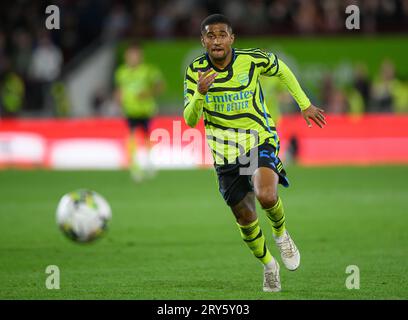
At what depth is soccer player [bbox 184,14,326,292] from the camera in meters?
7.93

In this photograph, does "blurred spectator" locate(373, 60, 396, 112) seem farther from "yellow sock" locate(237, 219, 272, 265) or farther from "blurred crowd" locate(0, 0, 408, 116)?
"yellow sock" locate(237, 219, 272, 265)

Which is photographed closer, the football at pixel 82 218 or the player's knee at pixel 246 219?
the player's knee at pixel 246 219

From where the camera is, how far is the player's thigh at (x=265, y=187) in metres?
7.71

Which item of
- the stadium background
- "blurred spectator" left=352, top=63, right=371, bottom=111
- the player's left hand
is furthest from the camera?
"blurred spectator" left=352, top=63, right=371, bottom=111

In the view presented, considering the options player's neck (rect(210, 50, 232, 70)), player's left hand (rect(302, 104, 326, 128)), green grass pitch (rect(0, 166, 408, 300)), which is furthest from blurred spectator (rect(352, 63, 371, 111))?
player's neck (rect(210, 50, 232, 70))

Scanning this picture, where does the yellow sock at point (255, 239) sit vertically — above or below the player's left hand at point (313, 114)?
below

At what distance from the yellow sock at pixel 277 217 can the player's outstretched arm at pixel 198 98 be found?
38.2 inches

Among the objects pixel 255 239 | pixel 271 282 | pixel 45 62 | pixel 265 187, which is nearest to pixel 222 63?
pixel 265 187

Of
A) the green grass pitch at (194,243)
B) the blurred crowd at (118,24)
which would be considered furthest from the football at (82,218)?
the blurred crowd at (118,24)

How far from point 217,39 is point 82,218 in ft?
7.04

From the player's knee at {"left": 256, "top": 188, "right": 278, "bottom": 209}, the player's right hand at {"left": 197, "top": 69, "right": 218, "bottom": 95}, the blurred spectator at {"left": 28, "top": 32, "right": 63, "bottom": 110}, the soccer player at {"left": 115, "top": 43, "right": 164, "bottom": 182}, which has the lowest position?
the player's knee at {"left": 256, "top": 188, "right": 278, "bottom": 209}

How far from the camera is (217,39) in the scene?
784cm

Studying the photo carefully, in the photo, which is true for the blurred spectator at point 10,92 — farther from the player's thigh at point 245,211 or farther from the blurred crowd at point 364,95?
the player's thigh at point 245,211
